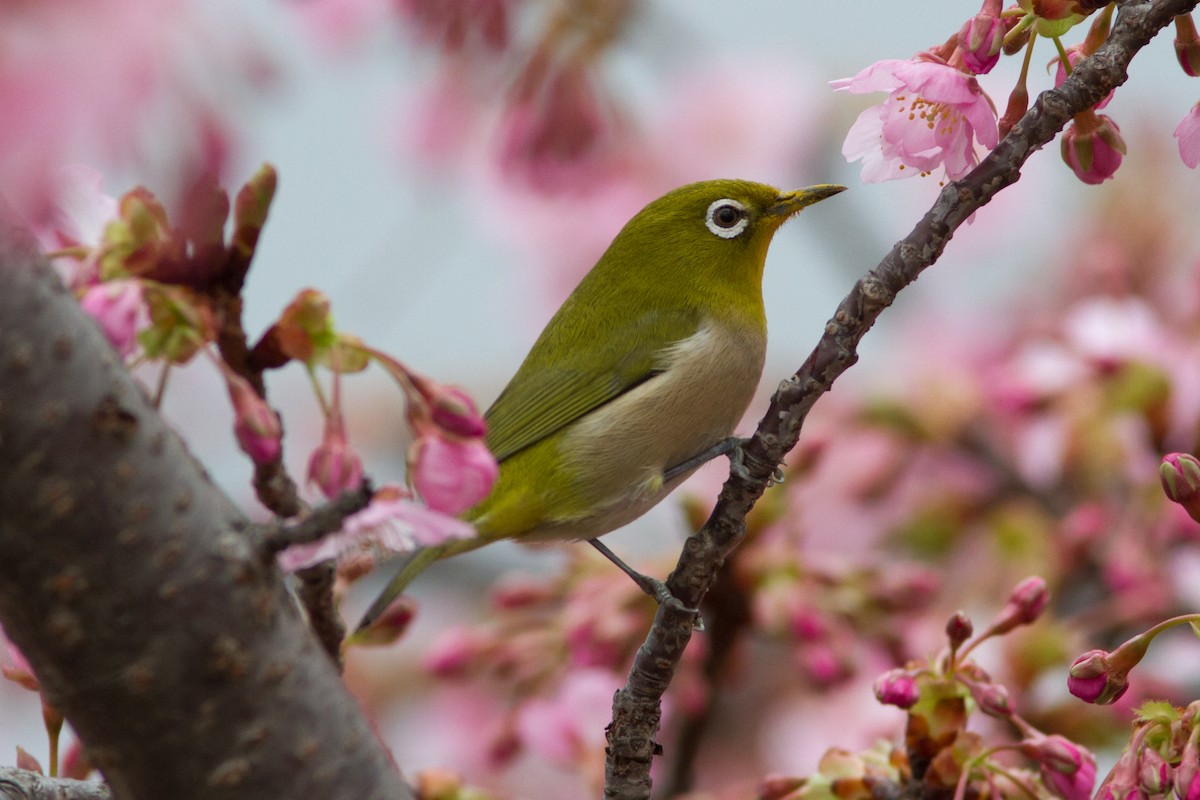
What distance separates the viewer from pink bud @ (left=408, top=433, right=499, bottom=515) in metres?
1.39

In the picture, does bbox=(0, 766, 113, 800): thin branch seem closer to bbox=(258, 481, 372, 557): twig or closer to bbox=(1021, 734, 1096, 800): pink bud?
bbox=(258, 481, 372, 557): twig

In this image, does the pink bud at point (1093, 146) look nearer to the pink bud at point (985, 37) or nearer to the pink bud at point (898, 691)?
the pink bud at point (985, 37)

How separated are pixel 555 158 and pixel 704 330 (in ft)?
3.27

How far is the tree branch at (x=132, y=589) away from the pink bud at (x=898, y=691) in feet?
2.70

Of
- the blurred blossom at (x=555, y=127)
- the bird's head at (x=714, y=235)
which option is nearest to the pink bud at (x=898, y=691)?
the bird's head at (x=714, y=235)

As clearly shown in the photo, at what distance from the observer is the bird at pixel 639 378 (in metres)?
2.68

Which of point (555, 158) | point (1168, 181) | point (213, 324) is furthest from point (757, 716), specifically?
point (213, 324)

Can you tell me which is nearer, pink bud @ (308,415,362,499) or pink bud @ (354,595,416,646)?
pink bud @ (308,415,362,499)

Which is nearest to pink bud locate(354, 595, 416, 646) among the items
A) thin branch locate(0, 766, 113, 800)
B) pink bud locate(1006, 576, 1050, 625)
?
thin branch locate(0, 766, 113, 800)

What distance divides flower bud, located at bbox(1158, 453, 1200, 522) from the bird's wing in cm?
140

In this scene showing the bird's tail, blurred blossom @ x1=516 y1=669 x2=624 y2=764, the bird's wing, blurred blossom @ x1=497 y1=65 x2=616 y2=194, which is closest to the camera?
the bird's tail

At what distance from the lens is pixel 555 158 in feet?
11.8

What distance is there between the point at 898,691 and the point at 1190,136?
0.82 metres

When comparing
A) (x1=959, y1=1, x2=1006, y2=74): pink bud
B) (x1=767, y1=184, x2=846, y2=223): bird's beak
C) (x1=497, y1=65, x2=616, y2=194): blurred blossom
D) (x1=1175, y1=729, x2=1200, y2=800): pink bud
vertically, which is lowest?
(x1=1175, y1=729, x2=1200, y2=800): pink bud
